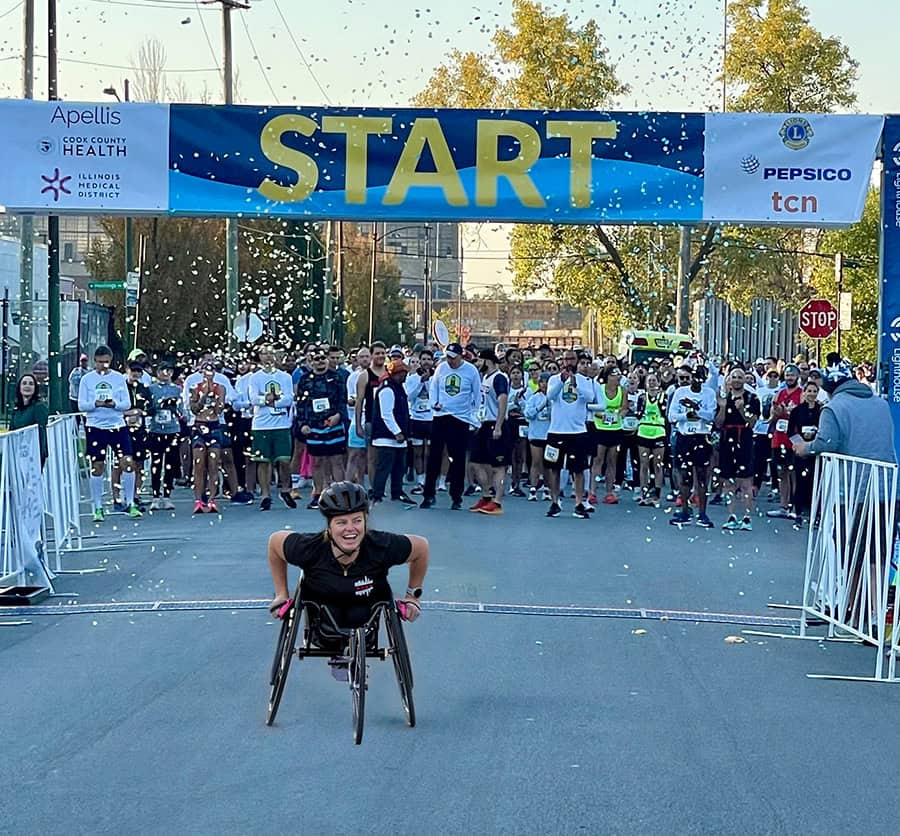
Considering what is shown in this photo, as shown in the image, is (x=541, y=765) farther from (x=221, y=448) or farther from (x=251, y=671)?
(x=221, y=448)

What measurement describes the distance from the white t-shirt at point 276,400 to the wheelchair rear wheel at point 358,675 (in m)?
11.9

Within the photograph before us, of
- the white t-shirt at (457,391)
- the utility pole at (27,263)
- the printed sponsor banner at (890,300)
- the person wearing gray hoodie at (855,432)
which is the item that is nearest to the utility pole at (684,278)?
the utility pole at (27,263)

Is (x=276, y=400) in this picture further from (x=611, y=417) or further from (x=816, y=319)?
(x=816, y=319)

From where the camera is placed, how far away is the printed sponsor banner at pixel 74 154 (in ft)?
45.0

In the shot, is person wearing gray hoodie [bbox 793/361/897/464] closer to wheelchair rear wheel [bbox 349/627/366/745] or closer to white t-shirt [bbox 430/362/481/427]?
wheelchair rear wheel [bbox 349/627/366/745]

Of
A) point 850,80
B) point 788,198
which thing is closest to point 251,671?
point 788,198

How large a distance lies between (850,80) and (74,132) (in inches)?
1255

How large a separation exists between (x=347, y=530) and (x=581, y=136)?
7.36 metres

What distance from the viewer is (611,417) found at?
21.5 meters

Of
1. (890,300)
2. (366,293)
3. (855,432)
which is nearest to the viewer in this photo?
(855,432)

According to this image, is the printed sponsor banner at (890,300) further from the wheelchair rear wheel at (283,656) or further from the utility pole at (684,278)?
the utility pole at (684,278)

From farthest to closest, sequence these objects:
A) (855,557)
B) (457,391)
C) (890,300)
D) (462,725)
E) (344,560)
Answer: (457,391), (890,300), (855,557), (462,725), (344,560)

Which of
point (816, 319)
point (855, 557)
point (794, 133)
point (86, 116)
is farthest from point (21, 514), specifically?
point (816, 319)

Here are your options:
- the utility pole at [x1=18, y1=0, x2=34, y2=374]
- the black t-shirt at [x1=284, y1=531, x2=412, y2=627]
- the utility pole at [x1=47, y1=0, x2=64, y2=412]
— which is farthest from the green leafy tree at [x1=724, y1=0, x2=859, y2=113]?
the black t-shirt at [x1=284, y1=531, x2=412, y2=627]
